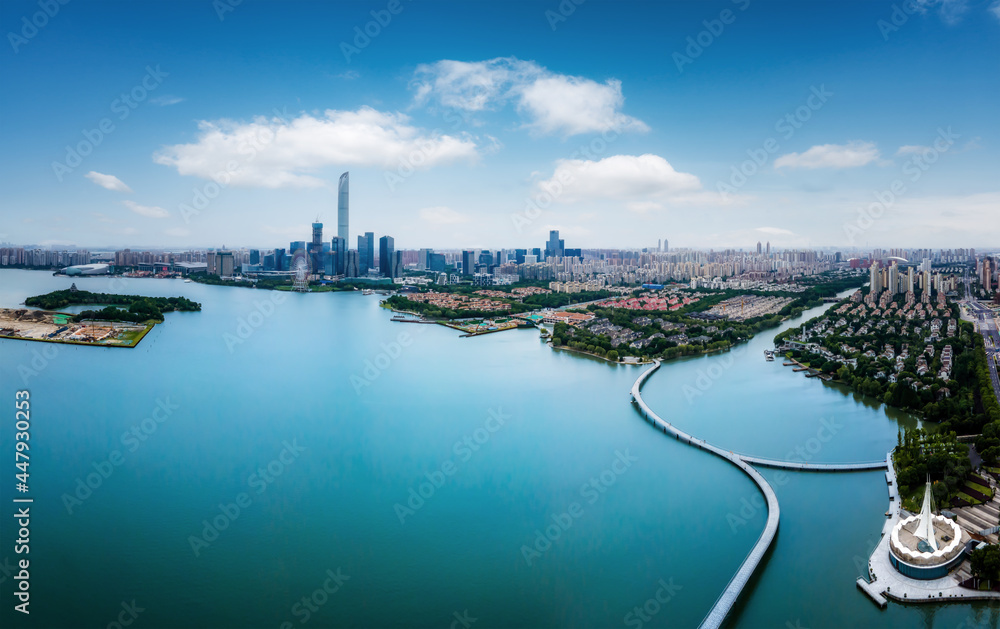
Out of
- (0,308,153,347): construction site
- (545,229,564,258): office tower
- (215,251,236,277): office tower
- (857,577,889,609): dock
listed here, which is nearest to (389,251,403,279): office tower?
(215,251,236,277): office tower

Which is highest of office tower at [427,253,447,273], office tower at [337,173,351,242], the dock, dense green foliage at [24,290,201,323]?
office tower at [337,173,351,242]

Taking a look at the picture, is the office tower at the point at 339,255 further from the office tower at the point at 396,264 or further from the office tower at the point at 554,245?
the office tower at the point at 554,245

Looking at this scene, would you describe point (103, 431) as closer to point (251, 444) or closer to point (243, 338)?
point (251, 444)

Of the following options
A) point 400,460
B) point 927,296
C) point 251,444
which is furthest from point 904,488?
point 927,296

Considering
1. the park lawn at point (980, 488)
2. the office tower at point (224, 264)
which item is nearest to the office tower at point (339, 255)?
the office tower at point (224, 264)

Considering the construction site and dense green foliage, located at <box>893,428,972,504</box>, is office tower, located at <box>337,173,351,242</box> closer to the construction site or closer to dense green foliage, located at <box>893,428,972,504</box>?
the construction site

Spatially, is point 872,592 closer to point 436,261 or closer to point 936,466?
point 936,466

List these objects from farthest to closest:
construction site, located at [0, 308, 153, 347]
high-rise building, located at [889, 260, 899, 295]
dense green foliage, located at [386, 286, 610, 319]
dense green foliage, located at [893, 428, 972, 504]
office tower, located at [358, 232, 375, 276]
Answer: office tower, located at [358, 232, 375, 276] < high-rise building, located at [889, 260, 899, 295] < dense green foliage, located at [386, 286, 610, 319] < construction site, located at [0, 308, 153, 347] < dense green foliage, located at [893, 428, 972, 504]
